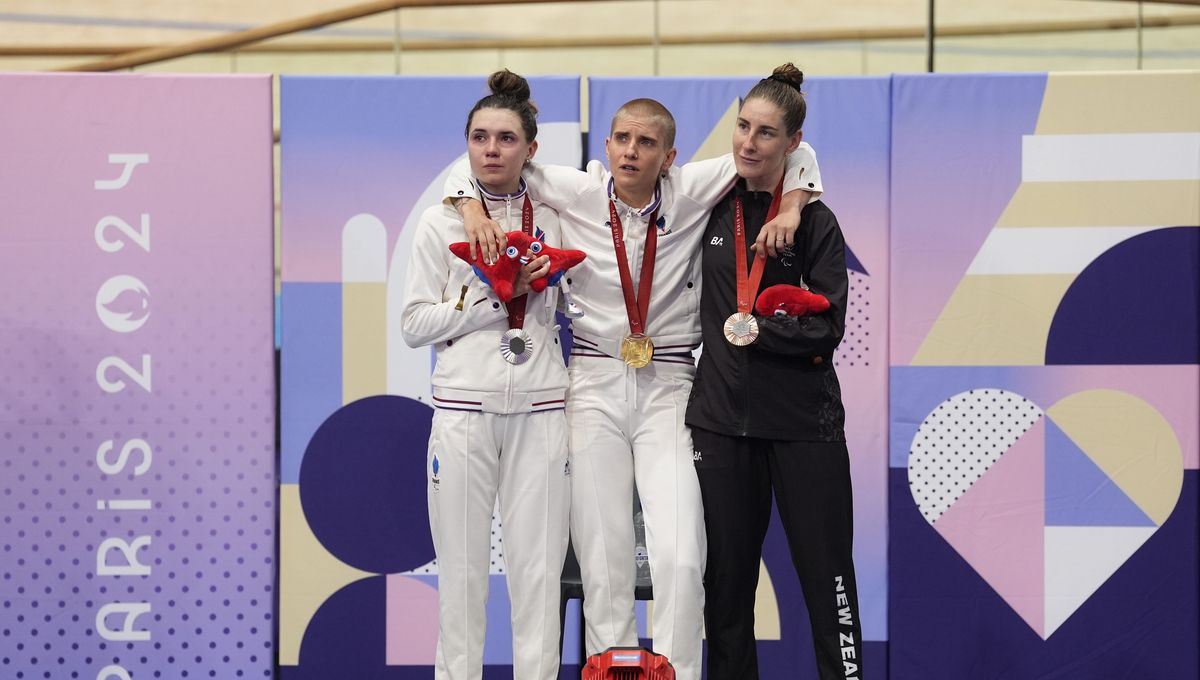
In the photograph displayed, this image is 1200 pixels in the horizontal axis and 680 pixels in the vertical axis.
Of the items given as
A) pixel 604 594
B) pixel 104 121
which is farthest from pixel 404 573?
pixel 104 121

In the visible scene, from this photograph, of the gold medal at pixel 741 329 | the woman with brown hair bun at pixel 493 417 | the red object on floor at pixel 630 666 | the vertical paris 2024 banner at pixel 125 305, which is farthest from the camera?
the vertical paris 2024 banner at pixel 125 305

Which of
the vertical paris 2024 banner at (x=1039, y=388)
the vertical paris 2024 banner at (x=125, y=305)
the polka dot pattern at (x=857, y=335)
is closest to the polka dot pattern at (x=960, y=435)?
the vertical paris 2024 banner at (x=1039, y=388)

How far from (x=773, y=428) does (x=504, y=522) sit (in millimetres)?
827

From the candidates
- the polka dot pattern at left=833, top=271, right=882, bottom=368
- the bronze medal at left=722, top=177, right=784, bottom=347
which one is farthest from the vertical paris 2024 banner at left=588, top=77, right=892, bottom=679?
the bronze medal at left=722, top=177, right=784, bottom=347

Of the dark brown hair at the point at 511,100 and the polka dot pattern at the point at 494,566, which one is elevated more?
the dark brown hair at the point at 511,100

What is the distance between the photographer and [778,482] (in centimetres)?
320

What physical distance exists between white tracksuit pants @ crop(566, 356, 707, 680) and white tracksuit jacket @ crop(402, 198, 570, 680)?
0.08 meters

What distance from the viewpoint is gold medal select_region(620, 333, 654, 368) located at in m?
3.18

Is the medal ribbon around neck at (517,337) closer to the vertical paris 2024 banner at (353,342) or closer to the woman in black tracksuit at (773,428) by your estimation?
the woman in black tracksuit at (773,428)

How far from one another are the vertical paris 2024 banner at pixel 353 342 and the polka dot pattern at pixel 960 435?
151 centimetres

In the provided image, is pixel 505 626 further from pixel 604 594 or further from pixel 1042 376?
pixel 1042 376

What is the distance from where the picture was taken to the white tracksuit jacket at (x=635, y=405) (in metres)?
3.15

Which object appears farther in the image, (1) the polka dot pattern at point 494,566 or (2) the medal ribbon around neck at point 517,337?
(1) the polka dot pattern at point 494,566

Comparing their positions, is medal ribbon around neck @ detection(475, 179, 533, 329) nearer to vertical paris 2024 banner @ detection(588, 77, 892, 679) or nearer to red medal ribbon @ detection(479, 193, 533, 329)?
red medal ribbon @ detection(479, 193, 533, 329)
